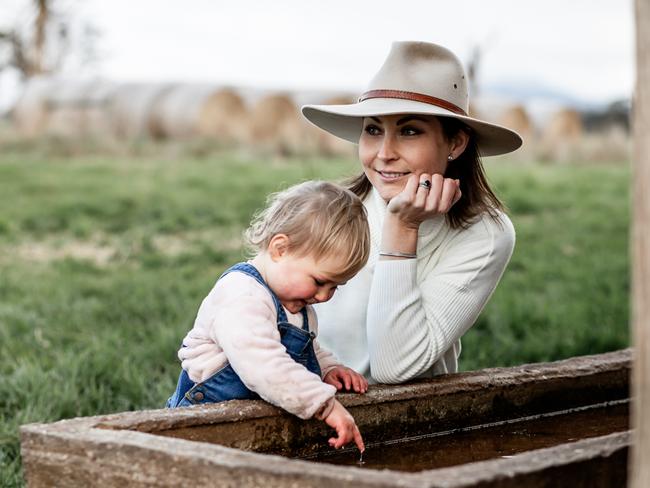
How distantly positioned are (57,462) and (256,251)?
89cm

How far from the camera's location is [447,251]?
10.7 ft

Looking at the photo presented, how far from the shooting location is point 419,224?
3.02 meters

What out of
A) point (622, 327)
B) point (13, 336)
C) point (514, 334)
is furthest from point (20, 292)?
point (622, 327)

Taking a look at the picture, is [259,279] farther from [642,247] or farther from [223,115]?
[223,115]

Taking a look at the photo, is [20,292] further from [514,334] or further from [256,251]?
[256,251]

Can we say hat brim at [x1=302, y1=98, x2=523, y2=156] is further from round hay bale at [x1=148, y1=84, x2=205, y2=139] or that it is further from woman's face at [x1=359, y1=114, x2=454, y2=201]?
round hay bale at [x1=148, y1=84, x2=205, y2=139]

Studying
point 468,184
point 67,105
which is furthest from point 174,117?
point 468,184

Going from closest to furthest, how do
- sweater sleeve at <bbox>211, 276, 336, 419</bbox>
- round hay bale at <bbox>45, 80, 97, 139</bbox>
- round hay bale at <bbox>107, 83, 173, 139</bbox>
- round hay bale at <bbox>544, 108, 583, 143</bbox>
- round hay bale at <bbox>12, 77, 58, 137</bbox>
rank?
sweater sleeve at <bbox>211, 276, 336, 419</bbox>, round hay bale at <bbox>45, 80, 97, 139</bbox>, round hay bale at <bbox>107, 83, 173, 139</bbox>, round hay bale at <bbox>12, 77, 58, 137</bbox>, round hay bale at <bbox>544, 108, 583, 143</bbox>

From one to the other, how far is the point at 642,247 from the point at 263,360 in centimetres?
113

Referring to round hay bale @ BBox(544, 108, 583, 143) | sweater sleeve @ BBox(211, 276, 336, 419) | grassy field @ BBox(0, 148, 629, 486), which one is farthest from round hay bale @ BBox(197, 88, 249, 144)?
sweater sleeve @ BBox(211, 276, 336, 419)

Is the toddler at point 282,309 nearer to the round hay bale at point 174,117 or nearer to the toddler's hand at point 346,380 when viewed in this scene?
the toddler's hand at point 346,380

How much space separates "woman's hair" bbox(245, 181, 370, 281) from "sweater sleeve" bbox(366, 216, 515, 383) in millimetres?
306

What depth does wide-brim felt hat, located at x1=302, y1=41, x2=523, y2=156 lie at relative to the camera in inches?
124

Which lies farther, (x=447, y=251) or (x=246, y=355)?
(x=447, y=251)
